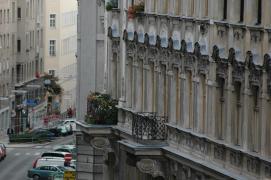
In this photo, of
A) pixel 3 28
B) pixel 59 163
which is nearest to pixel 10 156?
pixel 59 163

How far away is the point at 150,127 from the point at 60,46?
112220mm

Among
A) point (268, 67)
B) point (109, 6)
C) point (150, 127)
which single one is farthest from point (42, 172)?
point (268, 67)

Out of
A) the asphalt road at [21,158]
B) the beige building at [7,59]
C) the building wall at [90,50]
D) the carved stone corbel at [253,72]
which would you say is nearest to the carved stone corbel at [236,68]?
the carved stone corbel at [253,72]

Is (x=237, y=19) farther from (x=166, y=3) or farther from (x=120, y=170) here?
(x=120, y=170)

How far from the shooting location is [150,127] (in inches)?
2057

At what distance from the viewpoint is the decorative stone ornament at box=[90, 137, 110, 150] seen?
6084 cm

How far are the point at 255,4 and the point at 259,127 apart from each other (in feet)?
9.42

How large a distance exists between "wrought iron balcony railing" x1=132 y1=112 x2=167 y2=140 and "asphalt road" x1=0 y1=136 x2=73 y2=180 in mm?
49800

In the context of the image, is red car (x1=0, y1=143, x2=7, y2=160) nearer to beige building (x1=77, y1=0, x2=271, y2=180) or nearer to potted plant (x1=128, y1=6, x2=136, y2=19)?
beige building (x1=77, y1=0, x2=271, y2=180)

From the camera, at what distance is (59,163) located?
332ft

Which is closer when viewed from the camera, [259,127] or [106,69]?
[259,127]

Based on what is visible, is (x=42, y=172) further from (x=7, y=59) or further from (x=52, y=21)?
(x=52, y=21)

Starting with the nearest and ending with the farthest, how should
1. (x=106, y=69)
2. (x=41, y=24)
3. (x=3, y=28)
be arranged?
1. (x=106, y=69)
2. (x=3, y=28)
3. (x=41, y=24)

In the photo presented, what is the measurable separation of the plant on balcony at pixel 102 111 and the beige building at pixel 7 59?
75.1 m
